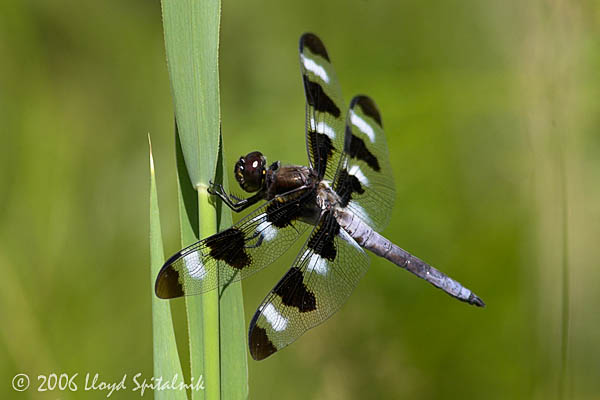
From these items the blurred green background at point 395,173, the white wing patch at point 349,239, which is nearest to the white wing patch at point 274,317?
the white wing patch at point 349,239

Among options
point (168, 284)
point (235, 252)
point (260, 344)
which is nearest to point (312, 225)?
point (235, 252)

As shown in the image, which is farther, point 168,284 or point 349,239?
point 349,239

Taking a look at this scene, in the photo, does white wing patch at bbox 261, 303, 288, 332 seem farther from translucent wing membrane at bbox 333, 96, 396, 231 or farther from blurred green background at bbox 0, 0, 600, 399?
blurred green background at bbox 0, 0, 600, 399

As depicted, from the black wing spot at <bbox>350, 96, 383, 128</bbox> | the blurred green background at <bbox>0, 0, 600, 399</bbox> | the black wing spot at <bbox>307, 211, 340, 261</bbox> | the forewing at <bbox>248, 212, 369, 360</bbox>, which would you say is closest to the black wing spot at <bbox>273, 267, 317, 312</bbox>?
the forewing at <bbox>248, 212, 369, 360</bbox>

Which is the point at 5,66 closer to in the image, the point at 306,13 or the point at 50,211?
the point at 50,211

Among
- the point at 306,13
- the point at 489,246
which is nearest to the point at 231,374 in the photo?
the point at 489,246

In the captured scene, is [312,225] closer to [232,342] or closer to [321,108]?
[321,108]
